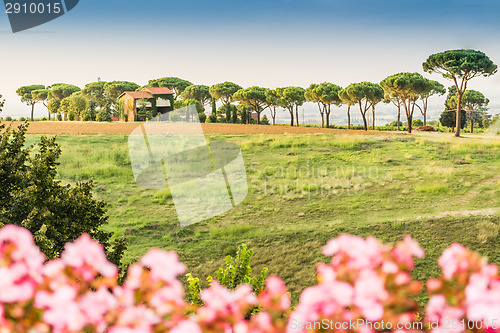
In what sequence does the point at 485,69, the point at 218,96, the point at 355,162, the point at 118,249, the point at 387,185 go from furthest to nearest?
the point at 218,96
the point at 485,69
the point at 355,162
the point at 387,185
the point at 118,249

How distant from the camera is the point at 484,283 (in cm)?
104

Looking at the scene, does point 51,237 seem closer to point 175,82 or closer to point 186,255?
point 186,255

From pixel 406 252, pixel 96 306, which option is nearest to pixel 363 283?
pixel 406 252

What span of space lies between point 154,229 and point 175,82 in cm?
6856

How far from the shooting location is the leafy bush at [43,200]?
4.97m

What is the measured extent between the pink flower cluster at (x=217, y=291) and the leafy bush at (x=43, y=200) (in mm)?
4047

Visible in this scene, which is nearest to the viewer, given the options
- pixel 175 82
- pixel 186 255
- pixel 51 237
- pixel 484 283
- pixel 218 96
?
pixel 484 283

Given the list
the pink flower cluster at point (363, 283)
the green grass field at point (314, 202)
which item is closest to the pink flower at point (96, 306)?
the pink flower cluster at point (363, 283)

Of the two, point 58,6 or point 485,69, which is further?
point 485,69

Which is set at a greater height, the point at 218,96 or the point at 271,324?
the point at 218,96

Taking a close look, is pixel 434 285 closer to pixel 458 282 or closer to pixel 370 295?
pixel 458 282

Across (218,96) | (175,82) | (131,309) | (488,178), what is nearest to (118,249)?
(131,309)

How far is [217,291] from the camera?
117cm

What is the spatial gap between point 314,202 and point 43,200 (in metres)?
12.6
